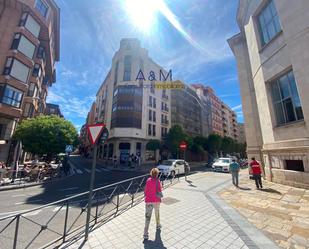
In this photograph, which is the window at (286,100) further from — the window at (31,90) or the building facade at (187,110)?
the building facade at (187,110)

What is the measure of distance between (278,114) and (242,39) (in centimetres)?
958

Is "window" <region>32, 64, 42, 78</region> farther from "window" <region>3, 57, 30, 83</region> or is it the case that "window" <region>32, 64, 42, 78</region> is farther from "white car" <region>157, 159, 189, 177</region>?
"white car" <region>157, 159, 189, 177</region>

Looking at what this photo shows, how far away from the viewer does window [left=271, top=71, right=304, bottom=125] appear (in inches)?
381

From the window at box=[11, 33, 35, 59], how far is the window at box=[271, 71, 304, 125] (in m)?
25.9

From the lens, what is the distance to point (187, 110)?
A: 5022 cm

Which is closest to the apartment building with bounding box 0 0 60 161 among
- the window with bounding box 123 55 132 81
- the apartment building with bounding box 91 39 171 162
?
the apartment building with bounding box 91 39 171 162

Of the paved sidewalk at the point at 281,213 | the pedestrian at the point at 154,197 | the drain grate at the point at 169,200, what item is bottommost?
the drain grate at the point at 169,200

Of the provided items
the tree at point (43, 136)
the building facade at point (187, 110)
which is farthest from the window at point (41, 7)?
the building facade at point (187, 110)

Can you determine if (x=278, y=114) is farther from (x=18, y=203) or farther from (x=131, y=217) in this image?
(x=18, y=203)

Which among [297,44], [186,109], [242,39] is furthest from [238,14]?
[186,109]

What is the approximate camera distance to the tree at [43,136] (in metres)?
16.9

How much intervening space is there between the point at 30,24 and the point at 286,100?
28.4 m

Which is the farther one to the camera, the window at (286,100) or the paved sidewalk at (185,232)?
the window at (286,100)

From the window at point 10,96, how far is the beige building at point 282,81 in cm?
2418
